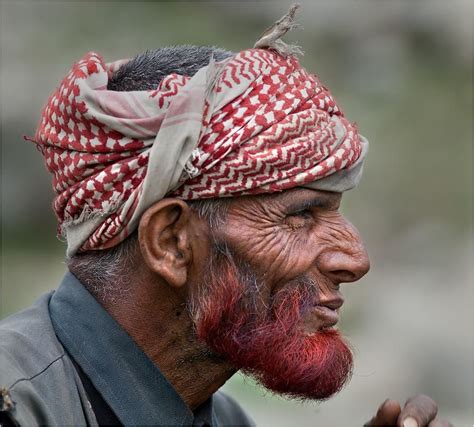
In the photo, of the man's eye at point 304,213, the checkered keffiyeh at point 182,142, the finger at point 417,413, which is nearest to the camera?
the checkered keffiyeh at point 182,142

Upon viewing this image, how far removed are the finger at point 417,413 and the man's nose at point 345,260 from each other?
1.95 ft

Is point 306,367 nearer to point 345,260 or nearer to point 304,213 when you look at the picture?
point 345,260

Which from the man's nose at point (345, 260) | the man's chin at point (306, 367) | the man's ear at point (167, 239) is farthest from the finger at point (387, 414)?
the man's ear at point (167, 239)

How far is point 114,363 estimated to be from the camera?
3463mm

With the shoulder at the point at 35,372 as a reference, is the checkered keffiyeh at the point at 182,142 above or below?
above

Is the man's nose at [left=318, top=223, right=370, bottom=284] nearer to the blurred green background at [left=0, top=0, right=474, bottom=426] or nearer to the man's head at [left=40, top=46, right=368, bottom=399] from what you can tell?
the man's head at [left=40, top=46, right=368, bottom=399]

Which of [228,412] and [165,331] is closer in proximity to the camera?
[165,331]

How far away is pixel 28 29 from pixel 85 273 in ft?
29.4

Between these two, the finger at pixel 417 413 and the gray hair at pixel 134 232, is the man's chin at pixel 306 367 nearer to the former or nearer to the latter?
the finger at pixel 417 413

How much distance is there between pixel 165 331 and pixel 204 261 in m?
0.28

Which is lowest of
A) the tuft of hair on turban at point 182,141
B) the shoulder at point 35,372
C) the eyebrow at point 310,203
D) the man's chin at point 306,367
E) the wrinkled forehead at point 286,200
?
the man's chin at point 306,367

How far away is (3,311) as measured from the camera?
959 cm

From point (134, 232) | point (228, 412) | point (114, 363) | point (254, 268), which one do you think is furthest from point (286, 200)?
point (228, 412)

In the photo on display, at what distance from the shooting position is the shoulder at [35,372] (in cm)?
307
